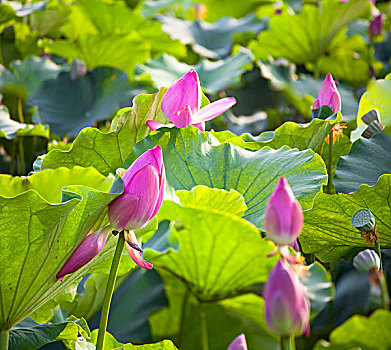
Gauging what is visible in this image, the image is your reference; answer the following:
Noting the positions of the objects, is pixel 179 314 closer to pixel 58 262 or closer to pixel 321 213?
pixel 321 213

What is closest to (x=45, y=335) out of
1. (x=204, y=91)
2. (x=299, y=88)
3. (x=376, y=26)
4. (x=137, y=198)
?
(x=137, y=198)

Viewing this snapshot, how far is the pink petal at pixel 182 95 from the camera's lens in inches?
36.9

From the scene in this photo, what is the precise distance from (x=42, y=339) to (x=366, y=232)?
1.62ft

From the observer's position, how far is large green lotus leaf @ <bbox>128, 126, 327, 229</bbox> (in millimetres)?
967

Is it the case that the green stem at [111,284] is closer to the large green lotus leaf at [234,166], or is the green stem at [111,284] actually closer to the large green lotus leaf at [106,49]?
the large green lotus leaf at [234,166]

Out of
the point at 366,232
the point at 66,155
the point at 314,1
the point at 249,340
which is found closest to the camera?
the point at 366,232

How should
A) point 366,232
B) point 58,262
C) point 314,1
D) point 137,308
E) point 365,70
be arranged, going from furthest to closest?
point 314,1, point 365,70, point 137,308, point 366,232, point 58,262

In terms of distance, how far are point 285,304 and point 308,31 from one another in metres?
1.77

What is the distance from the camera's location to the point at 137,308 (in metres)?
1.28

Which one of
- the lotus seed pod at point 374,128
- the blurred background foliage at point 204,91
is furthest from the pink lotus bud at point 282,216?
the lotus seed pod at point 374,128

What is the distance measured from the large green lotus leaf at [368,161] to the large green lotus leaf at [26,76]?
1.15 m

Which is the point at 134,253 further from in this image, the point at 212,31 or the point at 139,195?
the point at 212,31

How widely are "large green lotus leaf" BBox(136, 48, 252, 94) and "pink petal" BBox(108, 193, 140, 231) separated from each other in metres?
0.93

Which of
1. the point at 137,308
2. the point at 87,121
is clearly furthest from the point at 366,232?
the point at 87,121
